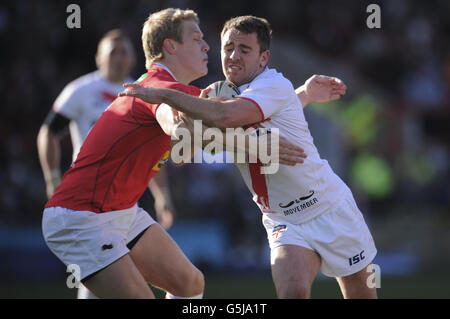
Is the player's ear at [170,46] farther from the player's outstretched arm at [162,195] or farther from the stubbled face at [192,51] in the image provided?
the player's outstretched arm at [162,195]

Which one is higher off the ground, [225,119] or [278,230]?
[225,119]

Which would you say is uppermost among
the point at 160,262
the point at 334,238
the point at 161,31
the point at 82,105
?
the point at 161,31

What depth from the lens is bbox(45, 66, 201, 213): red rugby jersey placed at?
408 centimetres

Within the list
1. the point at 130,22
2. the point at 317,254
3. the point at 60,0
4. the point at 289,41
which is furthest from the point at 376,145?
the point at 317,254

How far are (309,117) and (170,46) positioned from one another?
39.3 feet

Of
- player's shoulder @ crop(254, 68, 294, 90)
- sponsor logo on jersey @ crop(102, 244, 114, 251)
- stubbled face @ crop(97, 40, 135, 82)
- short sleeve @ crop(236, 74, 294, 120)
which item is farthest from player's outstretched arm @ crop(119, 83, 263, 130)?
stubbled face @ crop(97, 40, 135, 82)

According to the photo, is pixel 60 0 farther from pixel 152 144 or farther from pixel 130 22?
pixel 152 144

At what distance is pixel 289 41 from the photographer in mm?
17328

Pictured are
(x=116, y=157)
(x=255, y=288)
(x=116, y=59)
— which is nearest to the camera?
(x=116, y=157)

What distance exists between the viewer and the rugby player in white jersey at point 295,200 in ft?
13.5

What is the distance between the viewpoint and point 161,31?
439 cm

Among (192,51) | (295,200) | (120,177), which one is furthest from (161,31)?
(295,200)

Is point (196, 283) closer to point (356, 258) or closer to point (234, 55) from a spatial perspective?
point (356, 258)

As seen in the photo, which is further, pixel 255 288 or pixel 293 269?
pixel 255 288
